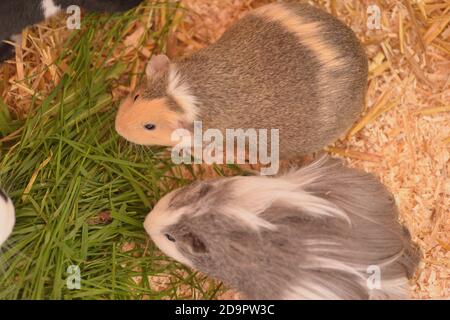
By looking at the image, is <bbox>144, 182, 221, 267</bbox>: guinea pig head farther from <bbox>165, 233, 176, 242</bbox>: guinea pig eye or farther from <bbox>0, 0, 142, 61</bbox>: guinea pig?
<bbox>0, 0, 142, 61</bbox>: guinea pig

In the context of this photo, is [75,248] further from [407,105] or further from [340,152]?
[407,105]

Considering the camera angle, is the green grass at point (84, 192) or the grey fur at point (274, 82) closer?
the grey fur at point (274, 82)

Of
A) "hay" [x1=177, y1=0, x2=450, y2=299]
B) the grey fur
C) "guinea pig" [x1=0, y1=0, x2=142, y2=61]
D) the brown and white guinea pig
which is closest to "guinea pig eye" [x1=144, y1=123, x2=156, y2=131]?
the brown and white guinea pig

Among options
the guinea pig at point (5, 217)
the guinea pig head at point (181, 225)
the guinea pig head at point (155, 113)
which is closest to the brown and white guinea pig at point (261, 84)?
the guinea pig head at point (155, 113)

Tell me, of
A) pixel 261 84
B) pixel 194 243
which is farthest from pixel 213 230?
pixel 261 84

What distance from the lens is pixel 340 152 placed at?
2.73 m

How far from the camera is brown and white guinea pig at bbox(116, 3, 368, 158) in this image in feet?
7.79

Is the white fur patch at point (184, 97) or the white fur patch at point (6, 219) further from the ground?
the white fur patch at point (184, 97)

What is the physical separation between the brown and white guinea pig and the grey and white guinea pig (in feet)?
0.89

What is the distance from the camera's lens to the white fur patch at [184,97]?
2.36 m

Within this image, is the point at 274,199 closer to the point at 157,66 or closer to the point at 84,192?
the point at 157,66

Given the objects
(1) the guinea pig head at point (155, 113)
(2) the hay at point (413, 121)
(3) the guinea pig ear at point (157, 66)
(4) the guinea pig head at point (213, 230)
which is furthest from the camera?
(2) the hay at point (413, 121)

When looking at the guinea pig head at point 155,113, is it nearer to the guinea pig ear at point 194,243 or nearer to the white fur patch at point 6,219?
the guinea pig ear at point 194,243
